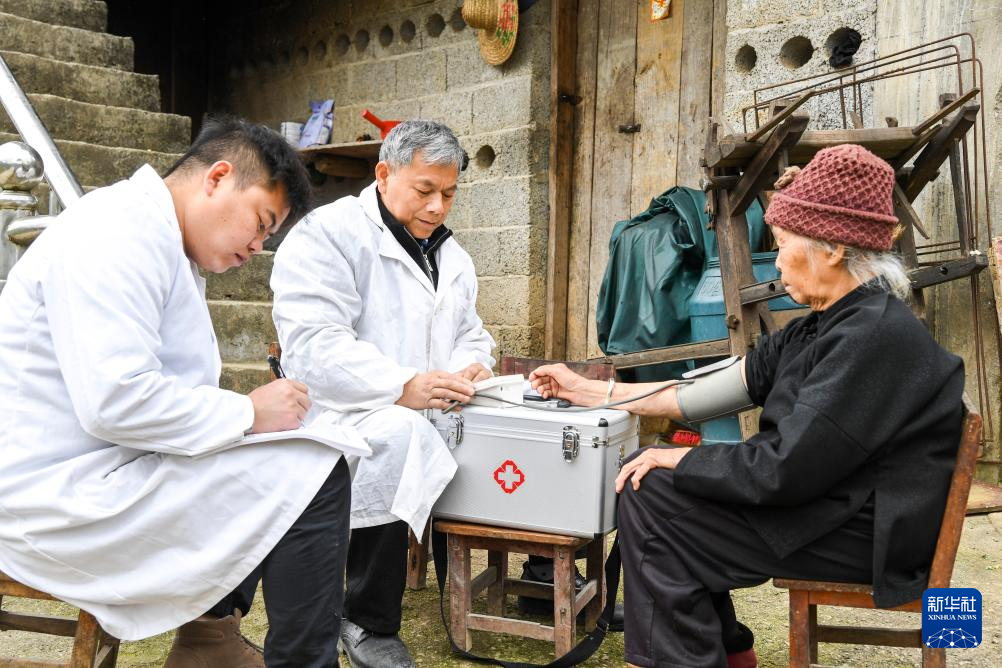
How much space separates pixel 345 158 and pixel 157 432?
5.37 m

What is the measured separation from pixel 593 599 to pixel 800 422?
4.29 ft

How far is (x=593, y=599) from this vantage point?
9.76 feet

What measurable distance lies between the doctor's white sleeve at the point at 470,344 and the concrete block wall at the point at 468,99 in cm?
246

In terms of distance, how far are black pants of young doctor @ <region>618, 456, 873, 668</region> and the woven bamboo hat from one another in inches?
165

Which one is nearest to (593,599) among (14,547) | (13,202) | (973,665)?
(973,665)

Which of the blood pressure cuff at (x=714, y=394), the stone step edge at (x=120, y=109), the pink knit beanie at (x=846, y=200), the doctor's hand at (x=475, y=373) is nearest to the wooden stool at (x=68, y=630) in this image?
the doctor's hand at (x=475, y=373)

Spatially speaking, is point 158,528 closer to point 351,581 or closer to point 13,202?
point 351,581

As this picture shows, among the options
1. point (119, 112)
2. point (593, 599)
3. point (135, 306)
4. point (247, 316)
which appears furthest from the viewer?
point (119, 112)

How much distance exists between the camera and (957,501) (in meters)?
1.88

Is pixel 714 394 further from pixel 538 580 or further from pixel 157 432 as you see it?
pixel 157 432

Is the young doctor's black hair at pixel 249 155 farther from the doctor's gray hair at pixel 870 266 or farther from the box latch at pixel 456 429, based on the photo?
the doctor's gray hair at pixel 870 266

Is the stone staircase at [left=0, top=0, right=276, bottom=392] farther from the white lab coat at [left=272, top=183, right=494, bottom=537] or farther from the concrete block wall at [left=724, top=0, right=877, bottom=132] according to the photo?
the concrete block wall at [left=724, top=0, right=877, bottom=132]

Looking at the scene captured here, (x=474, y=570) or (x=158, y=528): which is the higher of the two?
(x=158, y=528)

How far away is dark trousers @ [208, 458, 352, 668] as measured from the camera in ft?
6.33
